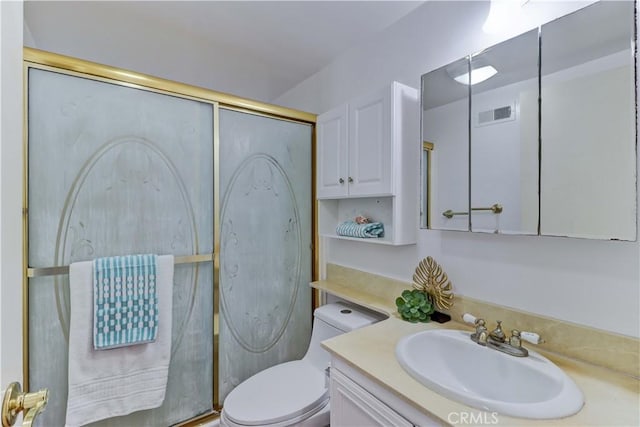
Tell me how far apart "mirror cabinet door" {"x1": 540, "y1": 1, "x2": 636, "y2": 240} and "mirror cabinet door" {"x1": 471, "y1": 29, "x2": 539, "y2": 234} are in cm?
4

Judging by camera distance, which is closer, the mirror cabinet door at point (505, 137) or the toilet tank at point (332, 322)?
the mirror cabinet door at point (505, 137)

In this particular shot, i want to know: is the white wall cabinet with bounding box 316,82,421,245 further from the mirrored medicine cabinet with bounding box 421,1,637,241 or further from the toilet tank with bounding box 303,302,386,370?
the toilet tank with bounding box 303,302,386,370

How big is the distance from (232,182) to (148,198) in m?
0.45

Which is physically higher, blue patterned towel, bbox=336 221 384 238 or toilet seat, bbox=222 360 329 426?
blue patterned towel, bbox=336 221 384 238

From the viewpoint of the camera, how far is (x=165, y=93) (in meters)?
1.55

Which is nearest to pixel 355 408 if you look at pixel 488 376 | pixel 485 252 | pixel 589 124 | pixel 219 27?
pixel 488 376

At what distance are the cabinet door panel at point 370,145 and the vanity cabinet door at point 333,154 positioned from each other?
52mm

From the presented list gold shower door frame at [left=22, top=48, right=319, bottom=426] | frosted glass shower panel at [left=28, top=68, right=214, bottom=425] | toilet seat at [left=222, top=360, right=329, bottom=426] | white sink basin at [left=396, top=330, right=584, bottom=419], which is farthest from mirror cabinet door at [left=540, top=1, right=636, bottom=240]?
frosted glass shower panel at [left=28, top=68, right=214, bottom=425]

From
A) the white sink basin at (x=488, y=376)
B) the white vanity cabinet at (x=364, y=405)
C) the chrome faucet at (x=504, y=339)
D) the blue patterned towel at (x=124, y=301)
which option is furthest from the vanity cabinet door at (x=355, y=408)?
the blue patterned towel at (x=124, y=301)

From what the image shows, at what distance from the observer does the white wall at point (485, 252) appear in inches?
Answer: 37.4

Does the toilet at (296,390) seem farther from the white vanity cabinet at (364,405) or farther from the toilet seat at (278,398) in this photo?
the white vanity cabinet at (364,405)

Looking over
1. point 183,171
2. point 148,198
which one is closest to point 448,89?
point 183,171

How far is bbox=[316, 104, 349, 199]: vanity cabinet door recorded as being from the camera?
1745 mm

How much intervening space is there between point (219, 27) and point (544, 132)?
1.71 meters
